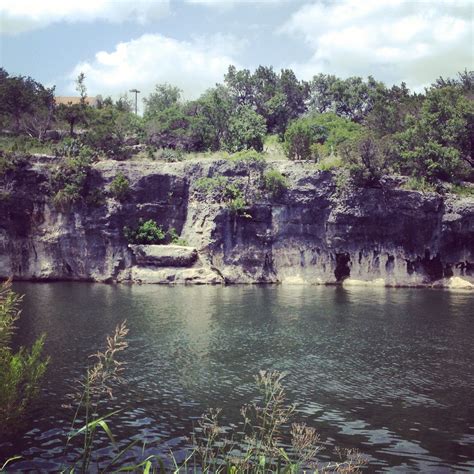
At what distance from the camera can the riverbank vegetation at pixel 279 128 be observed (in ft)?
201

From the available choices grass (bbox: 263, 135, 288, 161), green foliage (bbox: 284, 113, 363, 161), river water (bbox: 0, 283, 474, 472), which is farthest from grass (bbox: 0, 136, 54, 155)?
green foliage (bbox: 284, 113, 363, 161)

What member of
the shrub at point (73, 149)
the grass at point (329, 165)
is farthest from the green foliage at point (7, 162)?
the grass at point (329, 165)

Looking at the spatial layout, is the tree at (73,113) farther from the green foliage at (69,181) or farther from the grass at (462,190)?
the grass at (462,190)

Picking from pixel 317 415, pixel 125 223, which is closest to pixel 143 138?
pixel 125 223

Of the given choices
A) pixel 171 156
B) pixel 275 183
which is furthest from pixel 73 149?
pixel 275 183

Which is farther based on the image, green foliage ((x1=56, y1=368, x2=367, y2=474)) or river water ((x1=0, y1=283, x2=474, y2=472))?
river water ((x1=0, y1=283, x2=474, y2=472))

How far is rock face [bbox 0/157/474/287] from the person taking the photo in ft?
191

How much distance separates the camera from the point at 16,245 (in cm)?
5825

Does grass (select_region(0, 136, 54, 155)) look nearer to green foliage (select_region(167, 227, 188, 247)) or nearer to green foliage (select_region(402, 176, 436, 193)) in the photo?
green foliage (select_region(167, 227, 188, 247))

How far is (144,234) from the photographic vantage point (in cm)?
5931

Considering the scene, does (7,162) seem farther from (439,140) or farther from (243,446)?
(243,446)

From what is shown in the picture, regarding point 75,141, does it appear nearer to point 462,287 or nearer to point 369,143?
point 369,143

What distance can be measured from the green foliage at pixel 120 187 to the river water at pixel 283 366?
15.8 metres

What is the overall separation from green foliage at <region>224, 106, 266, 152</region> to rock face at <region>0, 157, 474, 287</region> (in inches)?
484
